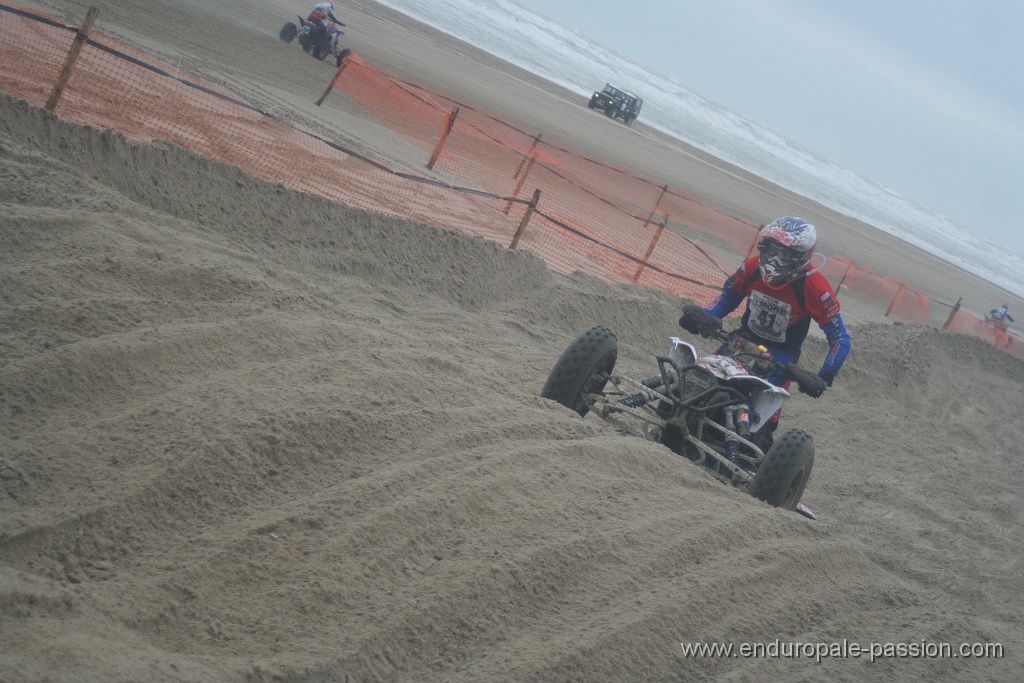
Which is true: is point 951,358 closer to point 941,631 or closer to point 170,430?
point 941,631

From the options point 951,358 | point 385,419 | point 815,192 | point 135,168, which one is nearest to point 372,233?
point 135,168

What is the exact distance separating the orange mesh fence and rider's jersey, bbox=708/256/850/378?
3.52 metres

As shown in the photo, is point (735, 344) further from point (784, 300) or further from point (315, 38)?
point (315, 38)

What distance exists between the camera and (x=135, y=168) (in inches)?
290

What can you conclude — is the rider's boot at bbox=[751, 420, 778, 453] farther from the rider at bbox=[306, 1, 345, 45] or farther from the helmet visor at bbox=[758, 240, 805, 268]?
the rider at bbox=[306, 1, 345, 45]

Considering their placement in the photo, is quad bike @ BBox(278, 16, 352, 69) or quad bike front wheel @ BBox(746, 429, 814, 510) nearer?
quad bike front wheel @ BBox(746, 429, 814, 510)

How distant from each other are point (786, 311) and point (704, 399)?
4.37 feet

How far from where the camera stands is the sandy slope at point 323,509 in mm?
3180

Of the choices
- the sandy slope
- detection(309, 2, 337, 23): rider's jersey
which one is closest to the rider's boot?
the sandy slope

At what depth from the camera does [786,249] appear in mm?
6457

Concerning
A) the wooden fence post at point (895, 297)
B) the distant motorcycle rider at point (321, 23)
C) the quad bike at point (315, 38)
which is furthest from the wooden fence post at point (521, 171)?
the wooden fence post at point (895, 297)

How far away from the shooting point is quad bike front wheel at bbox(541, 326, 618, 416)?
20.1 feet

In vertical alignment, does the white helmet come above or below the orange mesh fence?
above

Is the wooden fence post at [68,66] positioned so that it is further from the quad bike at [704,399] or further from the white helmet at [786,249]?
the white helmet at [786,249]
